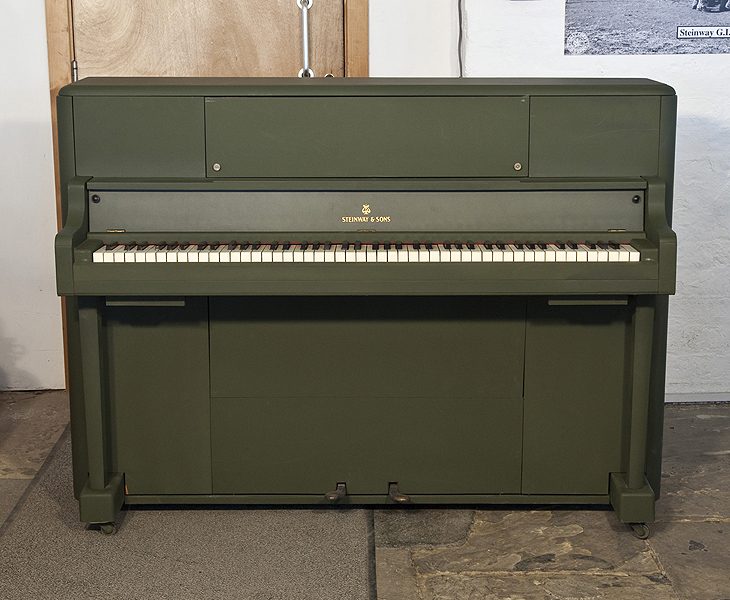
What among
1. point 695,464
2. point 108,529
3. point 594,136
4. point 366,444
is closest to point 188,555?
point 108,529

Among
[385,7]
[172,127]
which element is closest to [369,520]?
[172,127]

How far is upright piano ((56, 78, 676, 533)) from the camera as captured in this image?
2211 millimetres

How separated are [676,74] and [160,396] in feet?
7.53

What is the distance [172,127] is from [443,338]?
0.96m

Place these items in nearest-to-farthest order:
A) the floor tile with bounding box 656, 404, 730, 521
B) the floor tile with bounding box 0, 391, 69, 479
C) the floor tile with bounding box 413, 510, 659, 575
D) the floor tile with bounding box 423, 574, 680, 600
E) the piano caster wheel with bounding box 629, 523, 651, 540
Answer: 1. the floor tile with bounding box 423, 574, 680, 600
2. the floor tile with bounding box 413, 510, 659, 575
3. the piano caster wheel with bounding box 629, 523, 651, 540
4. the floor tile with bounding box 656, 404, 730, 521
5. the floor tile with bounding box 0, 391, 69, 479

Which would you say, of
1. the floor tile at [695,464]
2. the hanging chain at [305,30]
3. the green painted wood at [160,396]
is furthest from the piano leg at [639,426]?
the hanging chain at [305,30]

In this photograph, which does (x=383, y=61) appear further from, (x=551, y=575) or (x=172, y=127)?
(x=551, y=575)

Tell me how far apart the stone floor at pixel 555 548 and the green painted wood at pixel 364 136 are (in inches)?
40.0

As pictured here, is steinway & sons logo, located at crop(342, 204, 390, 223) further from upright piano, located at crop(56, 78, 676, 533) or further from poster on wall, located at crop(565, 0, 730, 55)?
poster on wall, located at crop(565, 0, 730, 55)

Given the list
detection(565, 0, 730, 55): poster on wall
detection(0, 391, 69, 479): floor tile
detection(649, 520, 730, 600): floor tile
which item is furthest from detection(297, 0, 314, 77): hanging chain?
detection(649, 520, 730, 600): floor tile

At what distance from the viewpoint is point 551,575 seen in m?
2.24

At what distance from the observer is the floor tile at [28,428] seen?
2.98 m

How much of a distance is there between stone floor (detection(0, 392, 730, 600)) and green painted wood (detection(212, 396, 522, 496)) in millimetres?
120

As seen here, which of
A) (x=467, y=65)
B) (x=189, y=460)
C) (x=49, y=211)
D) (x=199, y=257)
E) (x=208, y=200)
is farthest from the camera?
(x=49, y=211)
